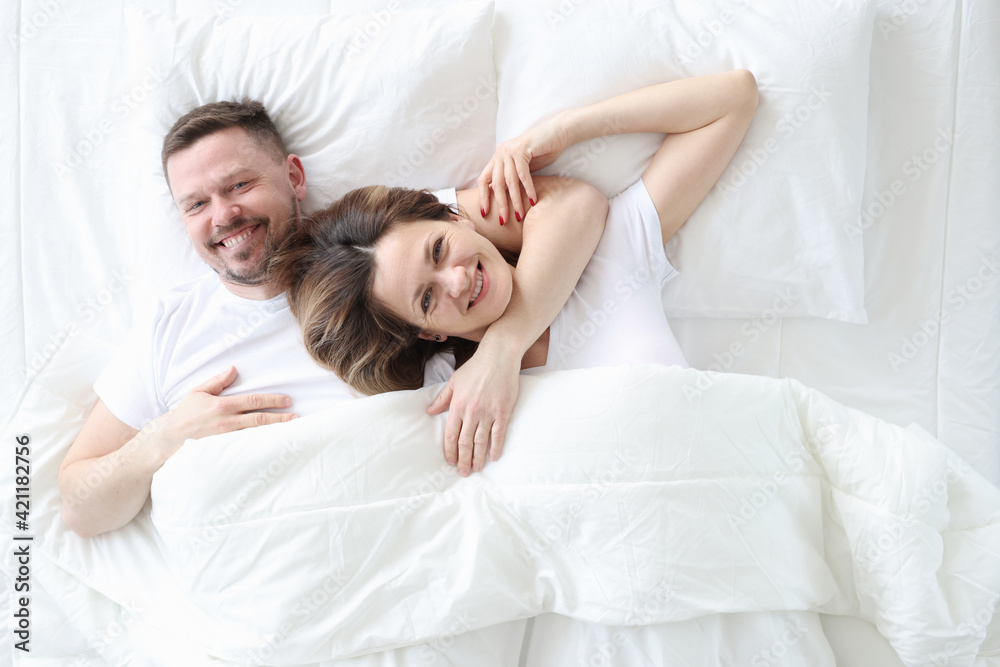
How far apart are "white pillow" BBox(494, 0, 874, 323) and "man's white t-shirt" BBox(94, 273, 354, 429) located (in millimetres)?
653

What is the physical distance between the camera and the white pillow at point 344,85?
4.54ft

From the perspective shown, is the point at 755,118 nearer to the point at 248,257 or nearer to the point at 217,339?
the point at 248,257

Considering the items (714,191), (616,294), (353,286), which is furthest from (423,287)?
(714,191)

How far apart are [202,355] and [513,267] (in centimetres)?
69

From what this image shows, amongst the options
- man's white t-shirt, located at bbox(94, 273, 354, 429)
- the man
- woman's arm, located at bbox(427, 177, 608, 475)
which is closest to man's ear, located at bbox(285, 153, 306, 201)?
the man

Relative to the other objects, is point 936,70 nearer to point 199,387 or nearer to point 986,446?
point 986,446

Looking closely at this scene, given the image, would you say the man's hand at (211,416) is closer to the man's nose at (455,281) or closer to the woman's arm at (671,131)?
the man's nose at (455,281)

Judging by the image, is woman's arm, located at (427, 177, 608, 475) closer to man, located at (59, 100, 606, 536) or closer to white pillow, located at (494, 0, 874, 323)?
man, located at (59, 100, 606, 536)

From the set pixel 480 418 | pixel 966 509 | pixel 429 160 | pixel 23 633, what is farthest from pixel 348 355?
pixel 966 509

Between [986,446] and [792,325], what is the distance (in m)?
0.46

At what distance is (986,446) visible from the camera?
1.38 metres

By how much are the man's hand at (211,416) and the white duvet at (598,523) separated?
0.27 feet

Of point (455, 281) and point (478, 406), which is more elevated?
point (455, 281)

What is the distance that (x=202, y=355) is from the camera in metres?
1.41
